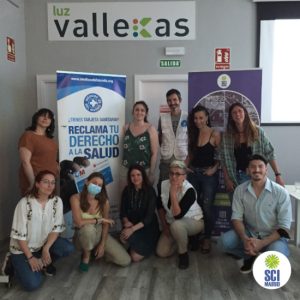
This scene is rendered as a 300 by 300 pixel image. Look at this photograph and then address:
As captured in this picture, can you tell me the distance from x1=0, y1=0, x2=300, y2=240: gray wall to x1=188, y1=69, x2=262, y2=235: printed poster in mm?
629

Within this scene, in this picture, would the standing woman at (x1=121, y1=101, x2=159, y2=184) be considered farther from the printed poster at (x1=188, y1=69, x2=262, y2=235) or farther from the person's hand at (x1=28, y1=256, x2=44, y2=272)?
the person's hand at (x1=28, y1=256, x2=44, y2=272)

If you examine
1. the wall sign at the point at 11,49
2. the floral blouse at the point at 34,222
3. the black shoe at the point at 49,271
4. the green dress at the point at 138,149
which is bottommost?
the black shoe at the point at 49,271

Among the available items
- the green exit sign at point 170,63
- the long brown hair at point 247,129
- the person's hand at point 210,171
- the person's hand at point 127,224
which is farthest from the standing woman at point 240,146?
the green exit sign at point 170,63

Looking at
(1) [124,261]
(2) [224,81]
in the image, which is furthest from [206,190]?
(2) [224,81]

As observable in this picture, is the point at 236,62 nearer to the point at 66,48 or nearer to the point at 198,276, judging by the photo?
the point at 66,48

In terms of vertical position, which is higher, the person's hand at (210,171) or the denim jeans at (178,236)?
the person's hand at (210,171)

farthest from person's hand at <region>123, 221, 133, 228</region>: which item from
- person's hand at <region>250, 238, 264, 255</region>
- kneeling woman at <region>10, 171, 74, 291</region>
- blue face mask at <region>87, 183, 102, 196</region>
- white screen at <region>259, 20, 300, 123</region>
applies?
white screen at <region>259, 20, 300, 123</region>

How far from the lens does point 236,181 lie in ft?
10.7

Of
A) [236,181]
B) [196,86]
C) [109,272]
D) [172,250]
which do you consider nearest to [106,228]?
[109,272]

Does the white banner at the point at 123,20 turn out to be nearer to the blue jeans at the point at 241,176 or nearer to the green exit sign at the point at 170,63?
the green exit sign at the point at 170,63

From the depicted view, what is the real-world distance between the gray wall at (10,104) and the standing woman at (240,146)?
2.30 m

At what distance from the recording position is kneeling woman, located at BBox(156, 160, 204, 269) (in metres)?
A: 3.02

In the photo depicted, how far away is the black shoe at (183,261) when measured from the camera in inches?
117

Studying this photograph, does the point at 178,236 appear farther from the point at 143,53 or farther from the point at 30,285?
the point at 143,53
